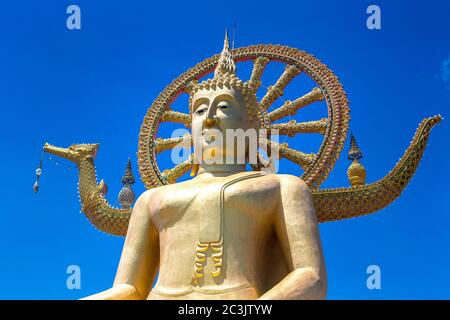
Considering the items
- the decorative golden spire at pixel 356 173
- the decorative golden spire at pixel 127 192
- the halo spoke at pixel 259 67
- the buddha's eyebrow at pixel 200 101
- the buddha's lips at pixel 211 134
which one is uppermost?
the halo spoke at pixel 259 67

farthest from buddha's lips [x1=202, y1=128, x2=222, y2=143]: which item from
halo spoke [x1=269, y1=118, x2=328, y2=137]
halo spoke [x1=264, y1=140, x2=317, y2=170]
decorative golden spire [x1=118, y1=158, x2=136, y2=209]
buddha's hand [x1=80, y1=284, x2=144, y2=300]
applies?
decorative golden spire [x1=118, y1=158, x2=136, y2=209]

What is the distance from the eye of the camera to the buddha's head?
19.4ft

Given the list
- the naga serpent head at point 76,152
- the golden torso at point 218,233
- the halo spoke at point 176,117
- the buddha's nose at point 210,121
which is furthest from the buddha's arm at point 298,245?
the naga serpent head at point 76,152

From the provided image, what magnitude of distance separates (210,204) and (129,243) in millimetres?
981

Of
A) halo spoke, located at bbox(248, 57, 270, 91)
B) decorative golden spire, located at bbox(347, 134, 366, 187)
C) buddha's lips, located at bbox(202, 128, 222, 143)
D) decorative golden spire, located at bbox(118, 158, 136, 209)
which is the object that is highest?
halo spoke, located at bbox(248, 57, 270, 91)

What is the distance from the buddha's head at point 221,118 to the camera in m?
5.90

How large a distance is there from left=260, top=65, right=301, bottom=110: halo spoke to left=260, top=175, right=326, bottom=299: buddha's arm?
2270 mm

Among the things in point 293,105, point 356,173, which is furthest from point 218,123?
point 356,173

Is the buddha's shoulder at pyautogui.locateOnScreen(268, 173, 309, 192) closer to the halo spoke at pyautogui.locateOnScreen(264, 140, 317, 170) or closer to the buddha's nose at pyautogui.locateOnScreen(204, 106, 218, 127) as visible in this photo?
the buddha's nose at pyautogui.locateOnScreen(204, 106, 218, 127)

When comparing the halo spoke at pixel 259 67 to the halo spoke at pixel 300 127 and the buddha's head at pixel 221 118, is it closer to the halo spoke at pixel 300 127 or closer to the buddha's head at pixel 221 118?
the halo spoke at pixel 300 127

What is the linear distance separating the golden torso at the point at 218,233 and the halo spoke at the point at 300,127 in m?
1.76

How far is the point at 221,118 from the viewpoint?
5906mm

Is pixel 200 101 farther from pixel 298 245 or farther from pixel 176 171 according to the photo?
pixel 298 245

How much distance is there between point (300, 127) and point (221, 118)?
5.65ft
